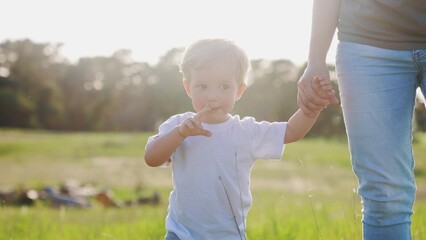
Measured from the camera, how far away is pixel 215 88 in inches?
113

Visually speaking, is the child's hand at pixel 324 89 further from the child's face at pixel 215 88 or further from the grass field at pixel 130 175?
the grass field at pixel 130 175

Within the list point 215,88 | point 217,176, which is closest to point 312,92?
point 215,88

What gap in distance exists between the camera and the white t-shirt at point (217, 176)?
283 cm

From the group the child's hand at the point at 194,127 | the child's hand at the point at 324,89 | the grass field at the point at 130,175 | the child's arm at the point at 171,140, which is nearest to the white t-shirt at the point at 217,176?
the child's arm at the point at 171,140

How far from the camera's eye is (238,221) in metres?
2.88

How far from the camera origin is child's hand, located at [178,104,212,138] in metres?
2.64

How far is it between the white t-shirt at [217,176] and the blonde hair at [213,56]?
269 mm

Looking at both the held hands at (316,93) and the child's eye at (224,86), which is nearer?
the held hands at (316,93)

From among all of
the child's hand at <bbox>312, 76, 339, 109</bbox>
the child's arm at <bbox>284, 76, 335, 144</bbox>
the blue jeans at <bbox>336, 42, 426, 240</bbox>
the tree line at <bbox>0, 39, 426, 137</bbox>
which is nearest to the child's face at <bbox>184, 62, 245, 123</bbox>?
the child's arm at <bbox>284, 76, 335, 144</bbox>

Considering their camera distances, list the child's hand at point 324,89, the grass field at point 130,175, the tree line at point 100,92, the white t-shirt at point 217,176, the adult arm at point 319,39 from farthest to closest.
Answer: the tree line at point 100,92, the grass field at point 130,175, the white t-shirt at point 217,176, the adult arm at point 319,39, the child's hand at point 324,89

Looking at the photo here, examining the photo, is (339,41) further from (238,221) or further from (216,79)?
(238,221)

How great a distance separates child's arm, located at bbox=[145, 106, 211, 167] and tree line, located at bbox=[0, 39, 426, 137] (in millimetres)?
49752

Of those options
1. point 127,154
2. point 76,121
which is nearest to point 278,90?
point 76,121

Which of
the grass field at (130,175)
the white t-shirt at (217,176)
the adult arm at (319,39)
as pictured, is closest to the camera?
the adult arm at (319,39)
